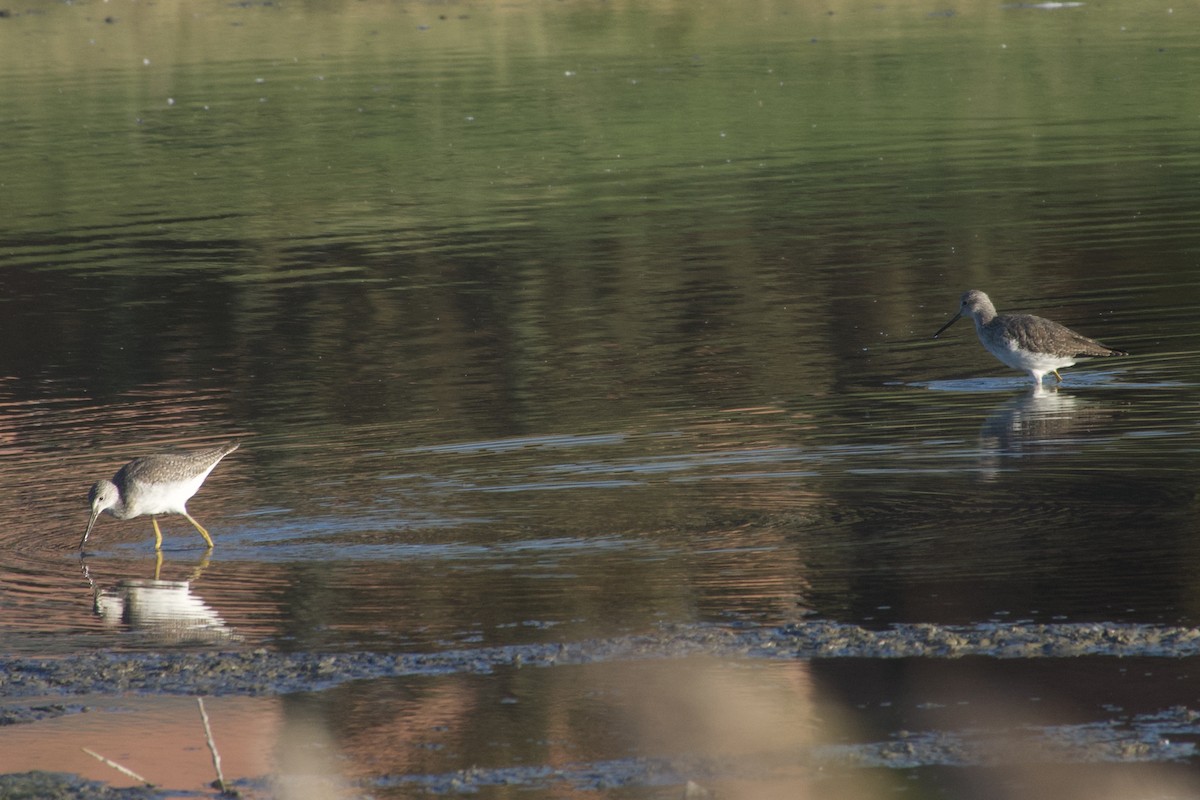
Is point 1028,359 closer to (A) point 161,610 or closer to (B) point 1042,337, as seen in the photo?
(B) point 1042,337

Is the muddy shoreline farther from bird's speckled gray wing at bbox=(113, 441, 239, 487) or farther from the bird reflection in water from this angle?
bird's speckled gray wing at bbox=(113, 441, 239, 487)

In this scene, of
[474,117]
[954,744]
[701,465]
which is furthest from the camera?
[474,117]

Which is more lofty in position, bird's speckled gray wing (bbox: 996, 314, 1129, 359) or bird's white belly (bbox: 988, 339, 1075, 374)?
bird's speckled gray wing (bbox: 996, 314, 1129, 359)

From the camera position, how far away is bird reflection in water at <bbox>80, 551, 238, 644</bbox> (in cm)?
971

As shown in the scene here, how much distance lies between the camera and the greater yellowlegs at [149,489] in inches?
452

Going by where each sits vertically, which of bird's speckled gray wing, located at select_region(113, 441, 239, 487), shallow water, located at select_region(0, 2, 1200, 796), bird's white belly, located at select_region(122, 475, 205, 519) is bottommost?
shallow water, located at select_region(0, 2, 1200, 796)

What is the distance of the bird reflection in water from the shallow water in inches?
1.6

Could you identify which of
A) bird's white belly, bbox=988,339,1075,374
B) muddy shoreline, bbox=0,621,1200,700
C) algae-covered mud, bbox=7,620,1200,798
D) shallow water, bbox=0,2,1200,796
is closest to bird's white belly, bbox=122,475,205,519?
shallow water, bbox=0,2,1200,796

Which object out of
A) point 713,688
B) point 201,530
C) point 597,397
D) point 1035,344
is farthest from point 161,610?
point 1035,344

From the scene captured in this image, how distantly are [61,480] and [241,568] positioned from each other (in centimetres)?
308

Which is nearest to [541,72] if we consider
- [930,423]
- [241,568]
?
[930,423]

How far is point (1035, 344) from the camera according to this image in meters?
15.2

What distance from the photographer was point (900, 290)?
2052 centimetres

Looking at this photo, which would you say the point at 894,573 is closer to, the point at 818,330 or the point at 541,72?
the point at 818,330
